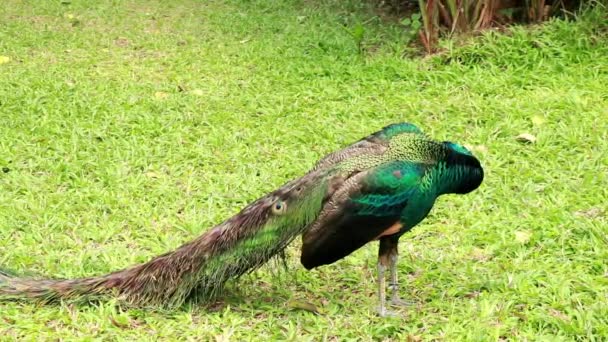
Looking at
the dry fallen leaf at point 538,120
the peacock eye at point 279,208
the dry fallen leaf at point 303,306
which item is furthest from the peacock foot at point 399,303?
the dry fallen leaf at point 538,120

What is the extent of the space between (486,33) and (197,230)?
3.26 metres

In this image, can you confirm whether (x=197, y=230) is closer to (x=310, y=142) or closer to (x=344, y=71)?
(x=310, y=142)

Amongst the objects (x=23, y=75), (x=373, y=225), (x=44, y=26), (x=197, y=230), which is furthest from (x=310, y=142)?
(x=44, y=26)

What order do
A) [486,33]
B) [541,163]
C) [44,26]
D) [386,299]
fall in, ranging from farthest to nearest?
[44,26], [486,33], [541,163], [386,299]

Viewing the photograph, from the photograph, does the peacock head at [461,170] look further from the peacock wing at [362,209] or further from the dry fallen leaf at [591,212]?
the dry fallen leaf at [591,212]

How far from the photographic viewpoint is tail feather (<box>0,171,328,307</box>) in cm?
315

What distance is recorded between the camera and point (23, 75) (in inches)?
253

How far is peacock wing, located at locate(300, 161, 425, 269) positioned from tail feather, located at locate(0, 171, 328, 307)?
0.07 metres

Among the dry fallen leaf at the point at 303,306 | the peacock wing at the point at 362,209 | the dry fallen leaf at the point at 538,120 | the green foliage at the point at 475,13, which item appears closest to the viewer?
the peacock wing at the point at 362,209

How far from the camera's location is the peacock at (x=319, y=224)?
10.1ft

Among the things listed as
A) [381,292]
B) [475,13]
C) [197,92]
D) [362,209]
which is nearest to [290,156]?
[197,92]

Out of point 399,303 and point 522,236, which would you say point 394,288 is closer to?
point 399,303

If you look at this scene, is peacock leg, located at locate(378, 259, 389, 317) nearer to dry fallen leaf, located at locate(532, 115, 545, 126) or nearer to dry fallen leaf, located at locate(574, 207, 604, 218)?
dry fallen leaf, located at locate(574, 207, 604, 218)

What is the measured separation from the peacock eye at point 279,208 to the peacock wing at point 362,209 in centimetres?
13
